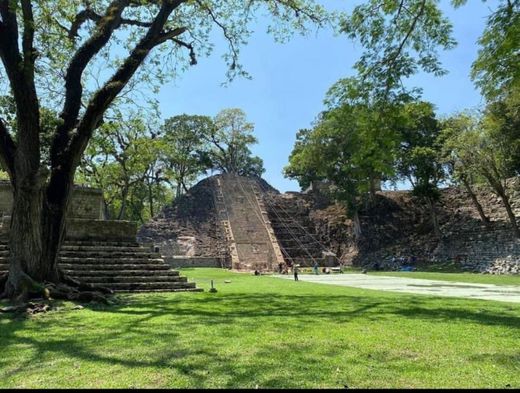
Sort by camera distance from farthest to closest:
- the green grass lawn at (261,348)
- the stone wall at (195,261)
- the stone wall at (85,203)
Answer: the stone wall at (195,261), the stone wall at (85,203), the green grass lawn at (261,348)

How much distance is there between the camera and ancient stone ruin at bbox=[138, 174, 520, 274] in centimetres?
2545

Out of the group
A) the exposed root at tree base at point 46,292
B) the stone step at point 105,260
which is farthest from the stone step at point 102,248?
the exposed root at tree base at point 46,292

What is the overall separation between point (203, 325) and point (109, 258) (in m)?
6.51

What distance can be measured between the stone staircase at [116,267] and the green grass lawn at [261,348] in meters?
3.37

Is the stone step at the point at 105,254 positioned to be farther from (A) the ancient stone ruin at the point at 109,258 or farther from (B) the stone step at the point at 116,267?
(B) the stone step at the point at 116,267

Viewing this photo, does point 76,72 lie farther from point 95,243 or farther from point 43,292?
point 95,243

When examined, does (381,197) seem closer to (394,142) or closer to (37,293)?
(394,142)

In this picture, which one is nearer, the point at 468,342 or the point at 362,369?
the point at 362,369

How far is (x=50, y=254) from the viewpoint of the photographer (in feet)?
28.8

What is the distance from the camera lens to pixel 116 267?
1122cm

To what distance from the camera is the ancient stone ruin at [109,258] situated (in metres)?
10.7

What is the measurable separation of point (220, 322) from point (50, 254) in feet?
14.5

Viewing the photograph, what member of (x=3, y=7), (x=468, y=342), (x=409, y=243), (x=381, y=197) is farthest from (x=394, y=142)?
(x=381, y=197)

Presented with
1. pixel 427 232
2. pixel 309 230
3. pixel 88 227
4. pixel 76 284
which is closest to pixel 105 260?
pixel 88 227
